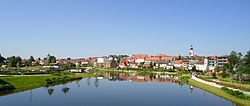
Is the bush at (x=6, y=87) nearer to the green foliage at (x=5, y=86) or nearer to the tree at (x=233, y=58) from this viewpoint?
the green foliage at (x=5, y=86)

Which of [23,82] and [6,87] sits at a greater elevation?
[23,82]

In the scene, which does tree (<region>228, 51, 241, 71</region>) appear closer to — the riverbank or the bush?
the riverbank

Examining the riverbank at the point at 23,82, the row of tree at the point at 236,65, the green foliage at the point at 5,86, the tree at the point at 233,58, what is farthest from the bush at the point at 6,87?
the tree at the point at 233,58

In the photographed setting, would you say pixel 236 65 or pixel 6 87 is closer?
pixel 6 87

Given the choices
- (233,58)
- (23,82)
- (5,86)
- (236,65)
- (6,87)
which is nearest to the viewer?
(5,86)

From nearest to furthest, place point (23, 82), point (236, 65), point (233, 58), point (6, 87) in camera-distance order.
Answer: point (6, 87) < point (23, 82) < point (236, 65) < point (233, 58)

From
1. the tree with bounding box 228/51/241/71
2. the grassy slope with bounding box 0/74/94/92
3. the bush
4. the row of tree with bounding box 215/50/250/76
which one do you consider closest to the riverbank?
the grassy slope with bounding box 0/74/94/92

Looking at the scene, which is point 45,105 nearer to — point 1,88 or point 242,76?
point 1,88

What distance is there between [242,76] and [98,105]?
142 ft

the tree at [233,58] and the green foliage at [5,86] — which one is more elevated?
the tree at [233,58]

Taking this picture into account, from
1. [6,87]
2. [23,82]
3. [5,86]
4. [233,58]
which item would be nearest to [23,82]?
[23,82]

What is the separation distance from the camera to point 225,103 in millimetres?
37188

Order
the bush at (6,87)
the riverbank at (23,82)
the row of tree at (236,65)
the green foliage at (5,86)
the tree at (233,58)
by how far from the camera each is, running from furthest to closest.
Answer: the tree at (233,58), the row of tree at (236,65), the riverbank at (23,82), the green foliage at (5,86), the bush at (6,87)

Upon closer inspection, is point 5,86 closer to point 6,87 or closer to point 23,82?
point 6,87
